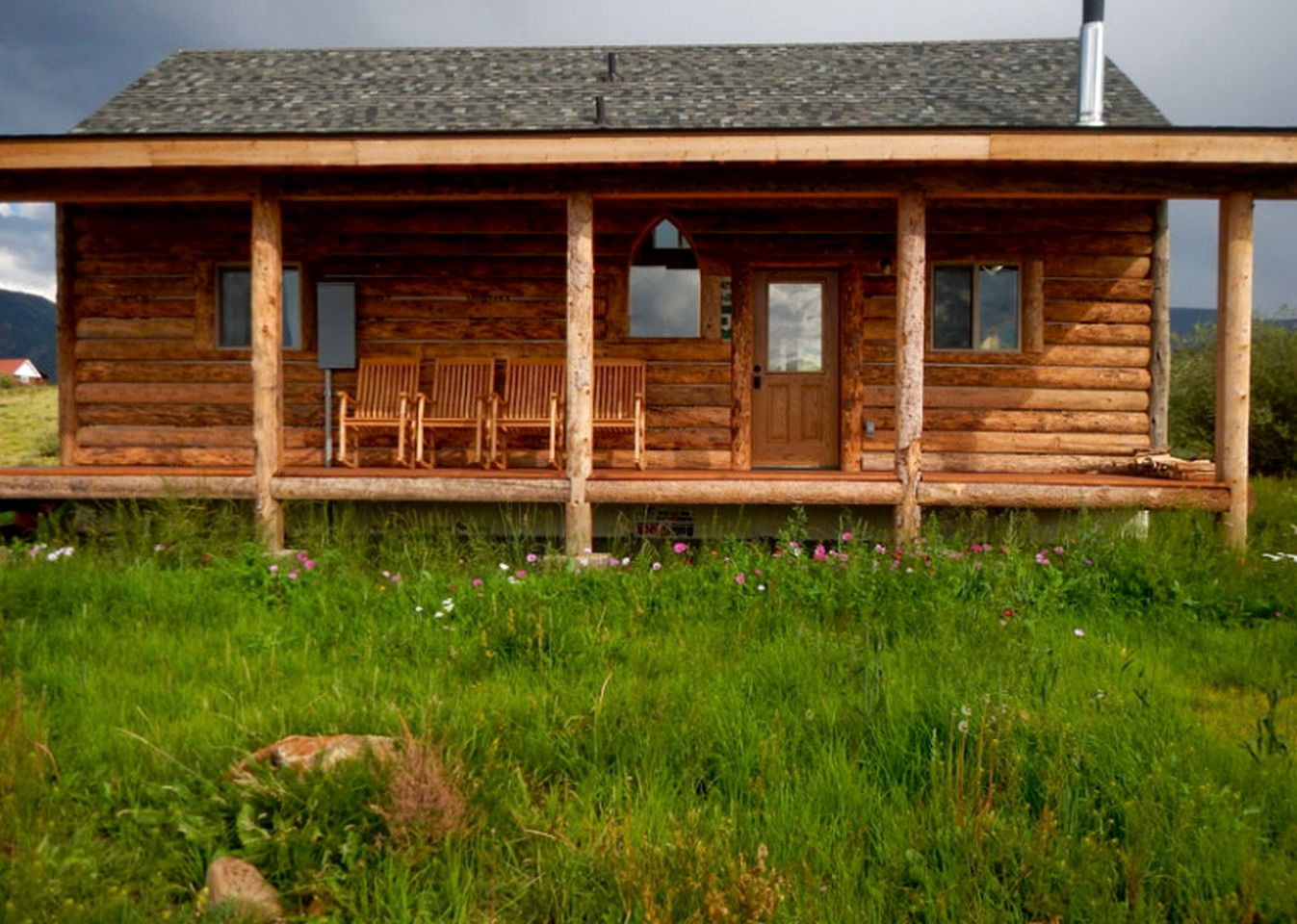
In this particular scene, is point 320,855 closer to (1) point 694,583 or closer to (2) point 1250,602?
(1) point 694,583

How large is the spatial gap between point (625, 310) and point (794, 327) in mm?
1868

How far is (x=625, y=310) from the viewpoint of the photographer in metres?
10.2

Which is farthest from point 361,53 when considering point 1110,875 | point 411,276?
point 1110,875

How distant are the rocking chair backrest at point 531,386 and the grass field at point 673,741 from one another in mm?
4361

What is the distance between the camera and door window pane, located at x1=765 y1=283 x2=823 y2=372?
34.4 feet

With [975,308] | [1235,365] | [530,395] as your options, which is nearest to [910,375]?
[1235,365]

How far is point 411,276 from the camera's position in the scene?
34.0 ft

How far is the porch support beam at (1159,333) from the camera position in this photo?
10.2m

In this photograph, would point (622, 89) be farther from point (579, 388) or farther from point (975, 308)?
point (579, 388)

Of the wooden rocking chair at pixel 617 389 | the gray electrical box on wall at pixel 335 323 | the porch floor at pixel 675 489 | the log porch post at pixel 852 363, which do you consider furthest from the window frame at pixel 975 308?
the gray electrical box on wall at pixel 335 323

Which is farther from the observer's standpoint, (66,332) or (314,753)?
(66,332)

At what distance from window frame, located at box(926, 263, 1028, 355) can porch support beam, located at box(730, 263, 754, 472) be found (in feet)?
6.35

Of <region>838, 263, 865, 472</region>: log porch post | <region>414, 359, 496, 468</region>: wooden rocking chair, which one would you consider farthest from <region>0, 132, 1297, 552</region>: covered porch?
<region>414, 359, 496, 468</region>: wooden rocking chair

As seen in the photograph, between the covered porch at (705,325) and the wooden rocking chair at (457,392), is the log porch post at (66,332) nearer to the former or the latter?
the covered porch at (705,325)
